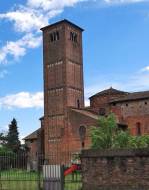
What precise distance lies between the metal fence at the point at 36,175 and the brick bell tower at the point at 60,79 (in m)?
39.1

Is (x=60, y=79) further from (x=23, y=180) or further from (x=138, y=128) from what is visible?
(x=23, y=180)

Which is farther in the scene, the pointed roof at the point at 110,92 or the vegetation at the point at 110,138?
the pointed roof at the point at 110,92

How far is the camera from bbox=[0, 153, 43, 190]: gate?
55.9 ft

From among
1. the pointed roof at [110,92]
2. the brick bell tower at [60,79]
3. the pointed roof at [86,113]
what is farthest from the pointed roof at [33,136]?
the pointed roof at [110,92]

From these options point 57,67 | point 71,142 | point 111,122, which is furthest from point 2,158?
point 57,67

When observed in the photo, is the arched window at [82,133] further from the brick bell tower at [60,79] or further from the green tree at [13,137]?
the green tree at [13,137]

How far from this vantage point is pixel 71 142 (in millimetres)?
57125

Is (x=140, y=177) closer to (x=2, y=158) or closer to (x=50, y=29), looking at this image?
(x=2, y=158)

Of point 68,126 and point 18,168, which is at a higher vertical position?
point 68,126

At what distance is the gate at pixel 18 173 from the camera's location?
55.9ft

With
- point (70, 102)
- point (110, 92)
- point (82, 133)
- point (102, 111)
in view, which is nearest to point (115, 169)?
point (82, 133)

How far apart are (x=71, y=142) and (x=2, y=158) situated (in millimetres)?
39328

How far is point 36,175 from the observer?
54.1 feet

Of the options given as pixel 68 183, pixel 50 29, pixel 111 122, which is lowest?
pixel 68 183
